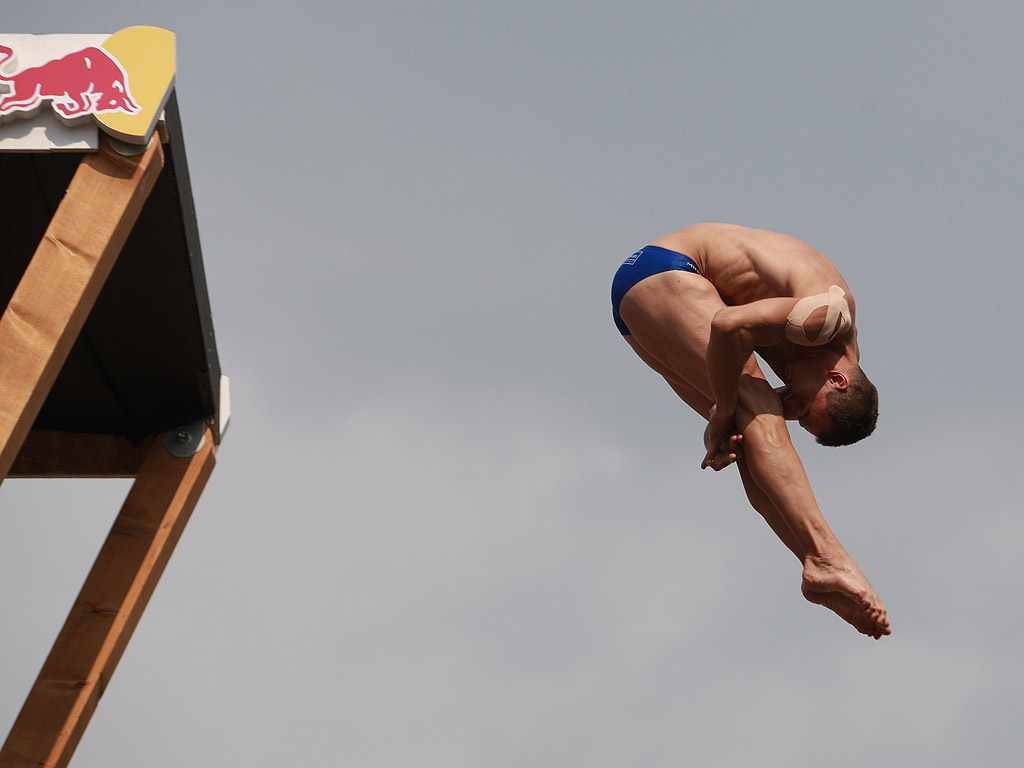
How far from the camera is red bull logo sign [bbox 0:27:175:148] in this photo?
15.3 ft

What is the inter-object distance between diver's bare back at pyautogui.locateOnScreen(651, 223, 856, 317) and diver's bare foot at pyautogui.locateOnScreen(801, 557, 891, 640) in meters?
1.02

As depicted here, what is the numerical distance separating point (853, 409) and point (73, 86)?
3.21 metres

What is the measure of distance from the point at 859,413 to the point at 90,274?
9.47ft

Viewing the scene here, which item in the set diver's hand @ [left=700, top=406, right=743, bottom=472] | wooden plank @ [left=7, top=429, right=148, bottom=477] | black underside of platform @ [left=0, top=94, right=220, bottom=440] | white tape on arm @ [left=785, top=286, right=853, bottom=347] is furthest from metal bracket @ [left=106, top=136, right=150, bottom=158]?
white tape on arm @ [left=785, top=286, right=853, bottom=347]

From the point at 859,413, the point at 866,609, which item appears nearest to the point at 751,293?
the point at 859,413


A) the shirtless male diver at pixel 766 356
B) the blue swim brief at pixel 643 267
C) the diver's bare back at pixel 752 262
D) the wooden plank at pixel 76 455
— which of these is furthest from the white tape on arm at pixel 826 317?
the wooden plank at pixel 76 455

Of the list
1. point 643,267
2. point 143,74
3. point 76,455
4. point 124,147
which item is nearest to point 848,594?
point 643,267

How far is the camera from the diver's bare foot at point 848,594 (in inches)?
170

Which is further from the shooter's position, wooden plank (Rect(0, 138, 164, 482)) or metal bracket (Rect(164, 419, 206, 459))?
metal bracket (Rect(164, 419, 206, 459))

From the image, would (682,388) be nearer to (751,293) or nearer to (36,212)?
(751,293)

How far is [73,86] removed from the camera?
4715 millimetres

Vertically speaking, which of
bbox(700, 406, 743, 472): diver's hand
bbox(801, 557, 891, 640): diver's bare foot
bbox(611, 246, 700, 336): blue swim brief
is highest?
bbox(611, 246, 700, 336): blue swim brief

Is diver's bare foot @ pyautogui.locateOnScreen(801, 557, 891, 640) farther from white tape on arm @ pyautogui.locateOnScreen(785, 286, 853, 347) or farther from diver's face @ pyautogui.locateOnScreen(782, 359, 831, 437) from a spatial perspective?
white tape on arm @ pyautogui.locateOnScreen(785, 286, 853, 347)

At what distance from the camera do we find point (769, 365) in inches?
202
